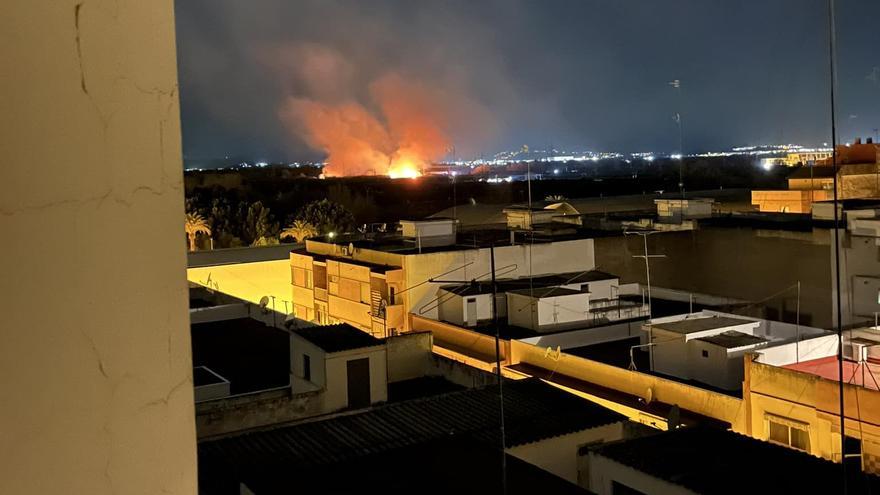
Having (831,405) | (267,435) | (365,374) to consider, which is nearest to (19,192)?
(267,435)

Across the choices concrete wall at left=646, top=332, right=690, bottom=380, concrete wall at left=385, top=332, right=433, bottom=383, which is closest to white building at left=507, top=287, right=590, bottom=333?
concrete wall at left=385, top=332, right=433, bottom=383

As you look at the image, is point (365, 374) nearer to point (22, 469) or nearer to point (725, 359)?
point (725, 359)

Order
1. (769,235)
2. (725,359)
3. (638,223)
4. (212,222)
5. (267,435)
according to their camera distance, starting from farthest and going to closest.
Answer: (212,222)
(638,223)
(769,235)
(725,359)
(267,435)

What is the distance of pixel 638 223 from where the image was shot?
51.1 ft

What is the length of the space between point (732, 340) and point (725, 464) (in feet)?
10.4

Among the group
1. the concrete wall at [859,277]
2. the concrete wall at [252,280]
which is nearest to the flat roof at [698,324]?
the concrete wall at [859,277]

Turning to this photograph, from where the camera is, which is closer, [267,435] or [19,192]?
[19,192]

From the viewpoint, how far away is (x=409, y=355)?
9.06 meters

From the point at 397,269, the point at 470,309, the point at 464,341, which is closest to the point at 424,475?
the point at 464,341

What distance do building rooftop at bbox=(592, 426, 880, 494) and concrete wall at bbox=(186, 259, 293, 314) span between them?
10.4m

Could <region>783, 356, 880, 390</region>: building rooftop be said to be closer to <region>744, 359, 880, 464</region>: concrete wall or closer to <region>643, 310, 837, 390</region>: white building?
<region>643, 310, 837, 390</region>: white building

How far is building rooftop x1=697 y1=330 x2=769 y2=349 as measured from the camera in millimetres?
7589

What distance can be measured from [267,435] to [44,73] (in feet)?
19.3

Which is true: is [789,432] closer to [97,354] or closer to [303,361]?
[303,361]
